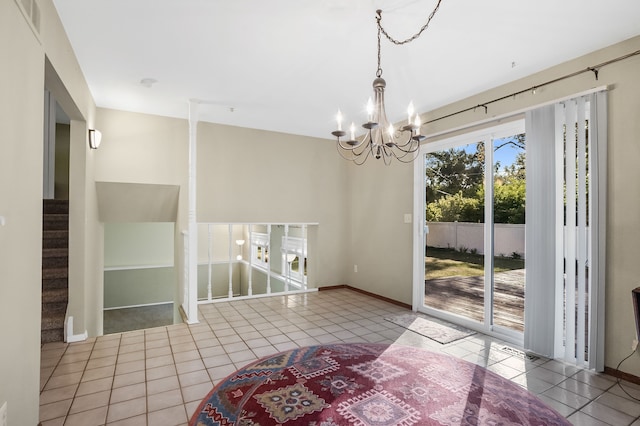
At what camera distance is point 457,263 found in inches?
155

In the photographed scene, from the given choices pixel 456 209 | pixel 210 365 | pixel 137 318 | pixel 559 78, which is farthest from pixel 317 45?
pixel 137 318

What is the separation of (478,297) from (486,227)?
817mm

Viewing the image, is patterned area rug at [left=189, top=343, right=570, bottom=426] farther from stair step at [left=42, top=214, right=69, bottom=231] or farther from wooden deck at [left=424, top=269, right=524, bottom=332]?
stair step at [left=42, top=214, right=69, bottom=231]

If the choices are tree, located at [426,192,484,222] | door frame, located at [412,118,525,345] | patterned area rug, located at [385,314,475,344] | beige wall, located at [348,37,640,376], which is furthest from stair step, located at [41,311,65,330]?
beige wall, located at [348,37,640,376]

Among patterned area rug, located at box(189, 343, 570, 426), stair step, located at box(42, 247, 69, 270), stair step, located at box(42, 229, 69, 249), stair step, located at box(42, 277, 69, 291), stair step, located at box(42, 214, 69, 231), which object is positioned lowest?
patterned area rug, located at box(189, 343, 570, 426)

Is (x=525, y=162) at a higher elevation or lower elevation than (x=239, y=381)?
higher

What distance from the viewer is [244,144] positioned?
494 cm

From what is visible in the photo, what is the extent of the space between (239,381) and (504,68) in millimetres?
3364

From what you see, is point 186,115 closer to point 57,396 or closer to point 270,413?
point 57,396

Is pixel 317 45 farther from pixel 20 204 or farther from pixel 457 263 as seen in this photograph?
pixel 457 263

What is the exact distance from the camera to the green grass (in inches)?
135

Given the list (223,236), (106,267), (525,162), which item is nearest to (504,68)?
(525,162)

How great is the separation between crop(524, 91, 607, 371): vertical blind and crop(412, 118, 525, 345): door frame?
31 cm

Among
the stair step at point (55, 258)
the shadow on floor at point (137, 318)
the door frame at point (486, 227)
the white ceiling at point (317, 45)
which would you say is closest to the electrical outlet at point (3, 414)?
the white ceiling at point (317, 45)
